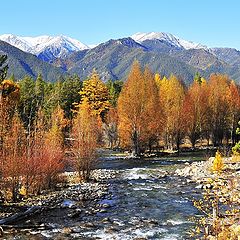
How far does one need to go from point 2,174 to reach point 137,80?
92.9ft

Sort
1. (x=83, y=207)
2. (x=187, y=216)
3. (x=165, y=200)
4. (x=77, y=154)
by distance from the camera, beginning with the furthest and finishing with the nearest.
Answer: (x=77, y=154) < (x=165, y=200) < (x=83, y=207) < (x=187, y=216)

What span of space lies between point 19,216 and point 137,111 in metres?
29.2

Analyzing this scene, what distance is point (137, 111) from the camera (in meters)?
46.5

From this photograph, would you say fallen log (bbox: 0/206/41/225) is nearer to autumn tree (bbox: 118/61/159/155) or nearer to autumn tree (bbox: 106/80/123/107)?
autumn tree (bbox: 118/61/159/155)

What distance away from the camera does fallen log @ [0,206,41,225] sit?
1775cm

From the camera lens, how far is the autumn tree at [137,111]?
46406 millimetres

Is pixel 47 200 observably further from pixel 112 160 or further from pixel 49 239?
pixel 112 160

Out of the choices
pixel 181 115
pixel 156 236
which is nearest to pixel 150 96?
pixel 181 115

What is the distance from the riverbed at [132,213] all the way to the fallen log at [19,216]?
0.49 meters

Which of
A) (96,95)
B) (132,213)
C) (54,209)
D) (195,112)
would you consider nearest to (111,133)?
(96,95)

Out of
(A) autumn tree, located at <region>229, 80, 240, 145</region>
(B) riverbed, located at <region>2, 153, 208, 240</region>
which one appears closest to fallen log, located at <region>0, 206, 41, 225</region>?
(B) riverbed, located at <region>2, 153, 208, 240</region>

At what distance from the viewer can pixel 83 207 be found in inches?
845

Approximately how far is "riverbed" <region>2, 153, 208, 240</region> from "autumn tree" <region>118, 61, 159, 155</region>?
14.4m

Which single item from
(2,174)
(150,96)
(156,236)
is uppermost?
(150,96)
